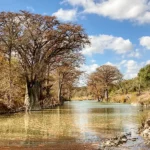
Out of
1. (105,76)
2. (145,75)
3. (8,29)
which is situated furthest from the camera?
(105,76)

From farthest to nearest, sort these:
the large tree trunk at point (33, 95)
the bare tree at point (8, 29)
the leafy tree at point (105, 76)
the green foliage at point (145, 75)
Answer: the leafy tree at point (105, 76) → the green foliage at point (145, 75) → the large tree trunk at point (33, 95) → the bare tree at point (8, 29)

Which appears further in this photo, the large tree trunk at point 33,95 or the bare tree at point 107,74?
the bare tree at point 107,74

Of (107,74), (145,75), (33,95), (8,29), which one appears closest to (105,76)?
(107,74)

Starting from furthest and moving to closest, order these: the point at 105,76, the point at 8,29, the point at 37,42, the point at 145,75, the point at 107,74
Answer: the point at 105,76 < the point at 107,74 < the point at 145,75 < the point at 37,42 < the point at 8,29

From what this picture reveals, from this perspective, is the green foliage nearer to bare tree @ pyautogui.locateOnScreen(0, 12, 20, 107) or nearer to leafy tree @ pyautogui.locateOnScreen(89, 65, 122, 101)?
leafy tree @ pyautogui.locateOnScreen(89, 65, 122, 101)

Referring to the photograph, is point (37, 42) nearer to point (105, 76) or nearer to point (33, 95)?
point (33, 95)

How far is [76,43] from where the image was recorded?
43906 millimetres

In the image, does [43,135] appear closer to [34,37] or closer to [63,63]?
[34,37]

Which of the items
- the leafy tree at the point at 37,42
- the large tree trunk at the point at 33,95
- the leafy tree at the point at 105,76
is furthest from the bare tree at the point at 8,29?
the leafy tree at the point at 105,76

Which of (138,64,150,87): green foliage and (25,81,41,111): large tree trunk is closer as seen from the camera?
(25,81,41,111): large tree trunk

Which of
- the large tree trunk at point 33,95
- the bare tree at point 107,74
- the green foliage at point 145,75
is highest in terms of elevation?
the bare tree at point 107,74

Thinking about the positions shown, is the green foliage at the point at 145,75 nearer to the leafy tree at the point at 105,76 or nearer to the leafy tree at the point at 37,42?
the leafy tree at the point at 105,76

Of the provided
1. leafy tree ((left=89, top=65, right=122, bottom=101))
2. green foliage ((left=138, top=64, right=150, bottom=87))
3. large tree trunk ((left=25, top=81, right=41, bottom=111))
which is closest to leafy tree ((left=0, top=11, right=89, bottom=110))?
large tree trunk ((left=25, top=81, right=41, bottom=111))

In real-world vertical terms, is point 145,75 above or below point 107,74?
below
